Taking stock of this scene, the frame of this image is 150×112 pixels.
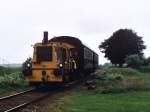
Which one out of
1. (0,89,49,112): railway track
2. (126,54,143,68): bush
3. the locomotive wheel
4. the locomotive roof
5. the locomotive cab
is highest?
(126,54,143,68): bush

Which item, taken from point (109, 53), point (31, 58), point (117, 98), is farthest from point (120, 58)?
point (117, 98)

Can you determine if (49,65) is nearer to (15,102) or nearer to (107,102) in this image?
(15,102)

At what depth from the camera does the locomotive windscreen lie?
3015 centimetres

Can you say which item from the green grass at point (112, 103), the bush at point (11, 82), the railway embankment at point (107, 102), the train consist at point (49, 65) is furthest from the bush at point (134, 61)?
the green grass at point (112, 103)

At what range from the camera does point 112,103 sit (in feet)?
68.5

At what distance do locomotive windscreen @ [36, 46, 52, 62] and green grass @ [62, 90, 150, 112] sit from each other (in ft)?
20.0

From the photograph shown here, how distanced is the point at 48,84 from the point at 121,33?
237ft

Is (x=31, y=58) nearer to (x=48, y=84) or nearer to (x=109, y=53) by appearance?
(x=48, y=84)

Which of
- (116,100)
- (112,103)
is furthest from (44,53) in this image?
(112,103)

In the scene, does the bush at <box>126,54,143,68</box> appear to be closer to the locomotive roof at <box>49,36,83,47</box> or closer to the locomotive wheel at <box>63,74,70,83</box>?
the locomotive roof at <box>49,36,83,47</box>

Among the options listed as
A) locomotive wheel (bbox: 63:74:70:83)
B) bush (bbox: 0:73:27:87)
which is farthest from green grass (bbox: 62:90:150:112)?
bush (bbox: 0:73:27:87)

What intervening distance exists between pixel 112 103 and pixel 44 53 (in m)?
10.3

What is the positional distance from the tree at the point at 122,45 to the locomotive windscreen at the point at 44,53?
66341mm

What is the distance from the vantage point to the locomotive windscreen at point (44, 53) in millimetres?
30153
